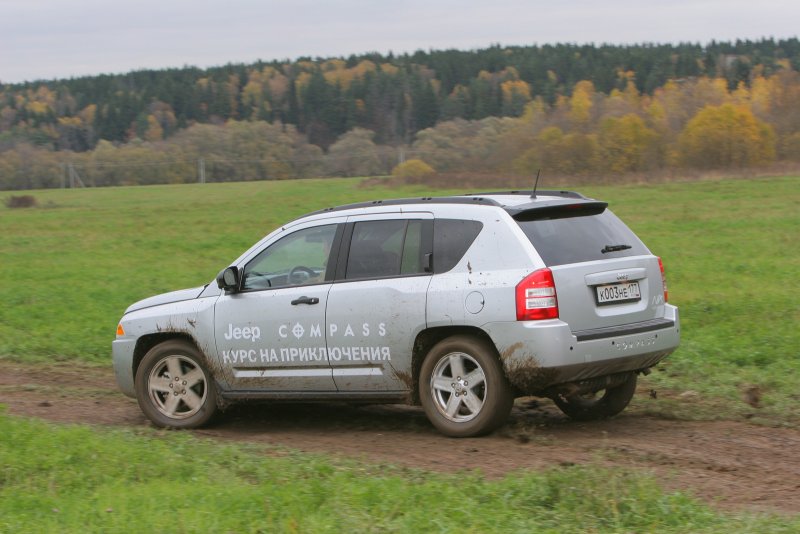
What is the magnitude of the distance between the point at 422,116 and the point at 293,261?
114 meters

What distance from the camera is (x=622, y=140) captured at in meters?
56.2

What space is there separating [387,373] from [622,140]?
5012 cm

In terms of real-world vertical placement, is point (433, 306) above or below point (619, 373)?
above

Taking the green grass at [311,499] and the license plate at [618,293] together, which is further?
the license plate at [618,293]

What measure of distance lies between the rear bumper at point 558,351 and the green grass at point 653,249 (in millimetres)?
1213

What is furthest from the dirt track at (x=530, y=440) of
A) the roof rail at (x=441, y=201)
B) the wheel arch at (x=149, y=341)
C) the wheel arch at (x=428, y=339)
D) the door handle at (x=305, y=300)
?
the roof rail at (x=441, y=201)

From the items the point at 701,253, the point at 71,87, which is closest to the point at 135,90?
the point at 71,87

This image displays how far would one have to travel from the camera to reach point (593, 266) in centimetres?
756

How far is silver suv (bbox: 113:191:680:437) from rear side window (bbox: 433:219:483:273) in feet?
0.04

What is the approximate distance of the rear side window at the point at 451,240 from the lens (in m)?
7.74

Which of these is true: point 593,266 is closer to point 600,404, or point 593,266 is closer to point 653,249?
point 600,404

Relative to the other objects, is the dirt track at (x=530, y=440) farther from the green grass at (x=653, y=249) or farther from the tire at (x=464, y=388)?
the green grass at (x=653, y=249)

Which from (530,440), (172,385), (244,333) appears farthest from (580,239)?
(172,385)

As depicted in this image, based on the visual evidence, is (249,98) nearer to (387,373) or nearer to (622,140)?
(622,140)
